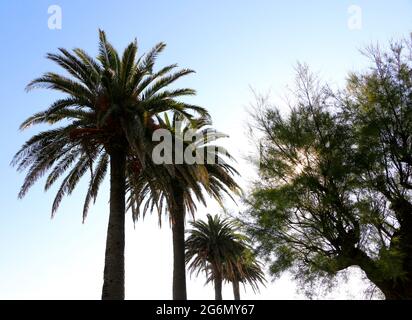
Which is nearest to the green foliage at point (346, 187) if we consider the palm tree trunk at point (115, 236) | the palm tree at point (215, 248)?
the palm tree trunk at point (115, 236)

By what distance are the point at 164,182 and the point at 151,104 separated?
2.84m

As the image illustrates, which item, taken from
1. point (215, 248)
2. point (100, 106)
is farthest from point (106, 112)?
point (215, 248)

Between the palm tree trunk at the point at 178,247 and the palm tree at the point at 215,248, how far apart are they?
441 inches

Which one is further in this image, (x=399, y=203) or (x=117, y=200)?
(x=117, y=200)

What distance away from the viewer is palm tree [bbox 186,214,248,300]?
94.6 ft

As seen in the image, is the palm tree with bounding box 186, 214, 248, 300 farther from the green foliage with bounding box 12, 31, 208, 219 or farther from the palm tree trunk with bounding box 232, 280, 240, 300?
the green foliage with bounding box 12, 31, 208, 219

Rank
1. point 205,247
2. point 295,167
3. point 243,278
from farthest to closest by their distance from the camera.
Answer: point 243,278
point 205,247
point 295,167

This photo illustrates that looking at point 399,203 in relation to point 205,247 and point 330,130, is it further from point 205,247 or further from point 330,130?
point 205,247

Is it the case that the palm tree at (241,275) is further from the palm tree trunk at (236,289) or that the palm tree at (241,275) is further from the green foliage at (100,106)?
the green foliage at (100,106)

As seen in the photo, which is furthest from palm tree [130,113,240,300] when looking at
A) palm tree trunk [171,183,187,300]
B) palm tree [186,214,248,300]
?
palm tree [186,214,248,300]

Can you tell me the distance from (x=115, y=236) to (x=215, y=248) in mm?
16720

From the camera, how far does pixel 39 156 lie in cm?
1458

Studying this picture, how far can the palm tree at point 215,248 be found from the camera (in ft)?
94.6
